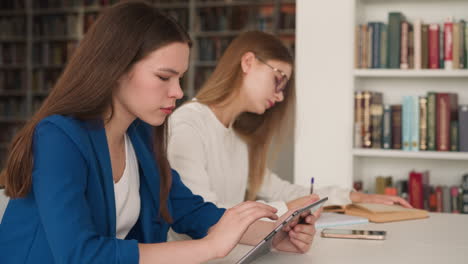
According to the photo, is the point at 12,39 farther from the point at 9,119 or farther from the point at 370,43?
the point at 370,43

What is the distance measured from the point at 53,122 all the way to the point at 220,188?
107cm

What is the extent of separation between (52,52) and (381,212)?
5344 mm

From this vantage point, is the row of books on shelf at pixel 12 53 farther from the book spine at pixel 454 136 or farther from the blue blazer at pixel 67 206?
the blue blazer at pixel 67 206

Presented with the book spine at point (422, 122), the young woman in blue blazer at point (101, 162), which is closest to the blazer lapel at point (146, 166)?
the young woman in blue blazer at point (101, 162)

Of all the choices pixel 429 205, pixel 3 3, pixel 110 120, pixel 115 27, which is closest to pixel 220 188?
pixel 110 120

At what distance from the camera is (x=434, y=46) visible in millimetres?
2820

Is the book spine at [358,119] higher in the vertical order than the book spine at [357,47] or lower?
lower

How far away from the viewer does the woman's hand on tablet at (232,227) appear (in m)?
1.05

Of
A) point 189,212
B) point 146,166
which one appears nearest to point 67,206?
point 146,166

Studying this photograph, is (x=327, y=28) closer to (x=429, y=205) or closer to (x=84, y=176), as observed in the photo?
(x=429, y=205)

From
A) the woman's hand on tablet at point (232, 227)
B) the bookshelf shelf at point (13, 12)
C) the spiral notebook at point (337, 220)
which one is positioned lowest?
the spiral notebook at point (337, 220)

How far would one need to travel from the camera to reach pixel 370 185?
10.2 feet

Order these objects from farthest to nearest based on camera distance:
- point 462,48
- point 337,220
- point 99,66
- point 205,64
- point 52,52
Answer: point 52,52 < point 205,64 < point 462,48 < point 337,220 < point 99,66

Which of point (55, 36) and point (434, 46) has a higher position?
point (55, 36)
